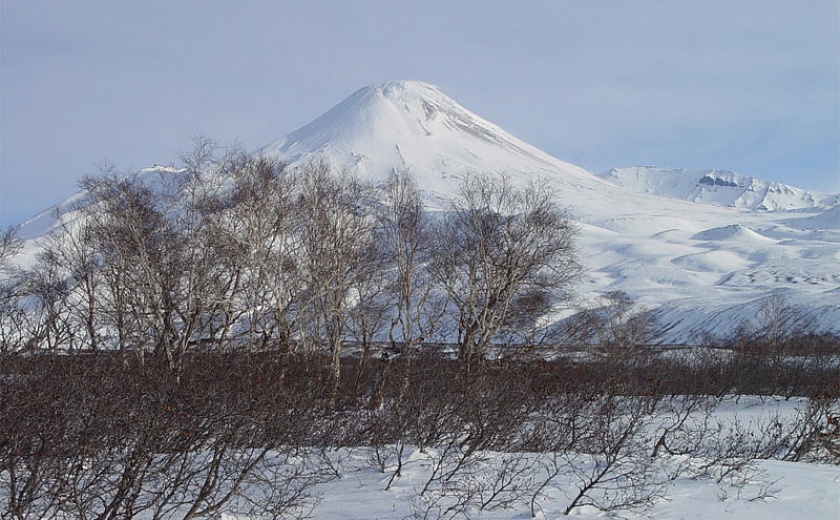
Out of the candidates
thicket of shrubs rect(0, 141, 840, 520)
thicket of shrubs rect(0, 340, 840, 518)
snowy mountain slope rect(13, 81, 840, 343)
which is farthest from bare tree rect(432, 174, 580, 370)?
snowy mountain slope rect(13, 81, 840, 343)

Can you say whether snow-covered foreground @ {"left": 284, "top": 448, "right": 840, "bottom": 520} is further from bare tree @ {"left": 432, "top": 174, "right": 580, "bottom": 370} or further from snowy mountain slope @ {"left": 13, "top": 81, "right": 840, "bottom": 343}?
snowy mountain slope @ {"left": 13, "top": 81, "right": 840, "bottom": 343}

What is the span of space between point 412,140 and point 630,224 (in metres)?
46.1

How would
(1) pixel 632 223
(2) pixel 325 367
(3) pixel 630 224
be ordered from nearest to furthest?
(2) pixel 325 367
(3) pixel 630 224
(1) pixel 632 223

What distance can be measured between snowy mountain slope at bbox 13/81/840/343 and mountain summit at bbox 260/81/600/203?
350 mm

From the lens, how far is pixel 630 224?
127 m

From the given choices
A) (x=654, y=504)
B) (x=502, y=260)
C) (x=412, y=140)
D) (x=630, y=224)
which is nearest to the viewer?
(x=654, y=504)

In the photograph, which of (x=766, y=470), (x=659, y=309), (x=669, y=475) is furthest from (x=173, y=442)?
(x=659, y=309)

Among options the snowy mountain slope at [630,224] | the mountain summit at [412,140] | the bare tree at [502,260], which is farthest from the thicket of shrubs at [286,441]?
the mountain summit at [412,140]

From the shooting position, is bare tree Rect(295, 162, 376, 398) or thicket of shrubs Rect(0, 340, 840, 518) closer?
thicket of shrubs Rect(0, 340, 840, 518)

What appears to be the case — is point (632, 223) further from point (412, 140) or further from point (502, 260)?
point (502, 260)

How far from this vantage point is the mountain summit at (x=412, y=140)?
407ft

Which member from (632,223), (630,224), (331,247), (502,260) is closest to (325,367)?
(331,247)

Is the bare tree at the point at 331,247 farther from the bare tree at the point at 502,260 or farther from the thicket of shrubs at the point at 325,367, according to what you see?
the bare tree at the point at 502,260

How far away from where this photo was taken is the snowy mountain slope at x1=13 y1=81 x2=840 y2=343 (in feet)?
191
